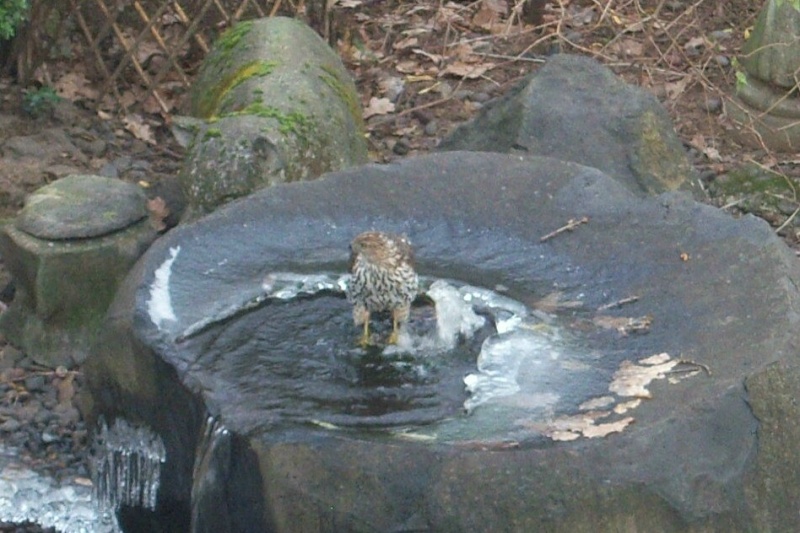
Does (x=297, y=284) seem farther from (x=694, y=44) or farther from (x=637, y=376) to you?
(x=694, y=44)

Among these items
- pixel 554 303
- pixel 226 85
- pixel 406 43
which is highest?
pixel 226 85

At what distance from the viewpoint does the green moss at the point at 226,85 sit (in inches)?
274

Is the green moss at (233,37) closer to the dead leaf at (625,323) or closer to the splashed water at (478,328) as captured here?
the splashed water at (478,328)

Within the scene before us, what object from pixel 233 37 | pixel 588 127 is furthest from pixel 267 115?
pixel 588 127

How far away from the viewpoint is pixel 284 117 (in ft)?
21.0

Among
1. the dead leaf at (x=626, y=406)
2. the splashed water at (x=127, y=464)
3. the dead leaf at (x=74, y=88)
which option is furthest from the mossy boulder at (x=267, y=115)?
the dead leaf at (x=626, y=406)

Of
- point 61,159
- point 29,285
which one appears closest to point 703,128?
point 61,159

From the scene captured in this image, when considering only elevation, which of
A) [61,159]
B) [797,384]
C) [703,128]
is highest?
[797,384]

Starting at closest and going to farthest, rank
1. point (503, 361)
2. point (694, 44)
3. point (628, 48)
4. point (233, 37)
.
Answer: point (503, 361) → point (233, 37) → point (628, 48) → point (694, 44)

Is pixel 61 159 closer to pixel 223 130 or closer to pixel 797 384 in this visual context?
pixel 223 130

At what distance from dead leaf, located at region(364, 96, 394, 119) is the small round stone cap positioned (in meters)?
2.74

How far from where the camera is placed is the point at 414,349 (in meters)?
4.86

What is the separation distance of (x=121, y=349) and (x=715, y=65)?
6.03 metres

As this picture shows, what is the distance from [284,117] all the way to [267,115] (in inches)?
3.5
